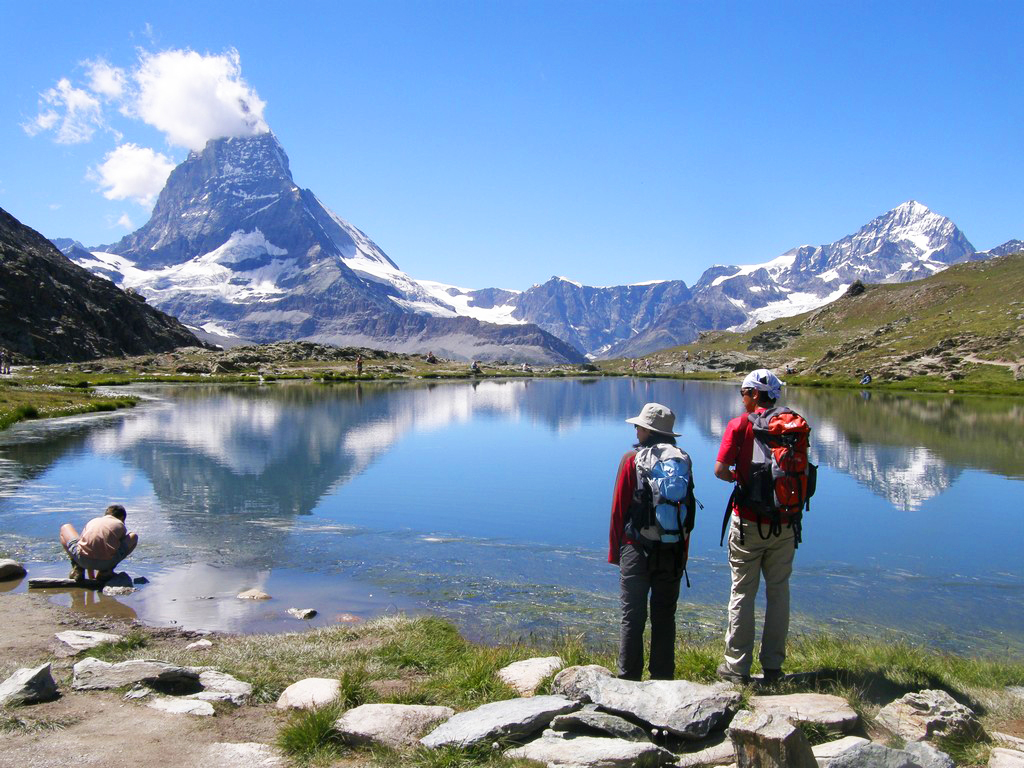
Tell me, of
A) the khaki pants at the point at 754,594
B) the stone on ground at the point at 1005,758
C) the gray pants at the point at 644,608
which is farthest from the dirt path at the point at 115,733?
the stone on ground at the point at 1005,758

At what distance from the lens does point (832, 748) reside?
7137 millimetres

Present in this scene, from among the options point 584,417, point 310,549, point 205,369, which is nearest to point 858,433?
point 584,417

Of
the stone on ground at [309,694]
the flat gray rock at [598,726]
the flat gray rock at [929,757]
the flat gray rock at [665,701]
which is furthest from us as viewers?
the stone on ground at [309,694]

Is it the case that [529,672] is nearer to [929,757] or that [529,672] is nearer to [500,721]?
[500,721]

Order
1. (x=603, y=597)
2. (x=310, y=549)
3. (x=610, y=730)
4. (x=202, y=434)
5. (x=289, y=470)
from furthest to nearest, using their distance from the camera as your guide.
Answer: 1. (x=202, y=434)
2. (x=289, y=470)
3. (x=310, y=549)
4. (x=603, y=597)
5. (x=610, y=730)

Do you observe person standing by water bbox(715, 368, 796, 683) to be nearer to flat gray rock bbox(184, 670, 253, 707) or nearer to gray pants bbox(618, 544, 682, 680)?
gray pants bbox(618, 544, 682, 680)

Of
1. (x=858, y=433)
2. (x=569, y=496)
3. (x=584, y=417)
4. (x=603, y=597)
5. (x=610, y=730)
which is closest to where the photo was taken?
(x=610, y=730)

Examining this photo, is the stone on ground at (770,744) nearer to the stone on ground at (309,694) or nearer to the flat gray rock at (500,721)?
the flat gray rock at (500,721)

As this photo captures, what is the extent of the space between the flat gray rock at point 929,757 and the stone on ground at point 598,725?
2.47 m

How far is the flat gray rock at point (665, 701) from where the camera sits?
7.75m

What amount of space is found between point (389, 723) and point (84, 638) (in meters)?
6.45

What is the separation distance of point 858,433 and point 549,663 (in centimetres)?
4416

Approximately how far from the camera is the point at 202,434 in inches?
1785

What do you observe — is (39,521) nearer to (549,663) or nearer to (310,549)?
(310,549)
